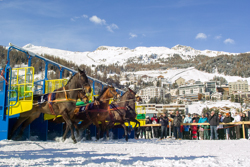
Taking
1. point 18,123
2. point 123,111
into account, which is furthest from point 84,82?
point 123,111

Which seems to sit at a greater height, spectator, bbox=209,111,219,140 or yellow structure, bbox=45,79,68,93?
yellow structure, bbox=45,79,68,93

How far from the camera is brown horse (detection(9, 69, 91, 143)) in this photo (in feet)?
32.4

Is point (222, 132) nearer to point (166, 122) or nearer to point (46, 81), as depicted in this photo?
point (166, 122)

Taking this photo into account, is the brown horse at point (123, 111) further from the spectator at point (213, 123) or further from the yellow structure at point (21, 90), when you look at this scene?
the spectator at point (213, 123)

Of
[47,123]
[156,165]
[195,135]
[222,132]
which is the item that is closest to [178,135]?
[195,135]

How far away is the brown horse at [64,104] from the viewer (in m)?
9.88

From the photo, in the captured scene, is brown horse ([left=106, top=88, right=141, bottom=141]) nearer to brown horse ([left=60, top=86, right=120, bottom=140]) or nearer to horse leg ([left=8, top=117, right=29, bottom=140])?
brown horse ([left=60, top=86, right=120, bottom=140])

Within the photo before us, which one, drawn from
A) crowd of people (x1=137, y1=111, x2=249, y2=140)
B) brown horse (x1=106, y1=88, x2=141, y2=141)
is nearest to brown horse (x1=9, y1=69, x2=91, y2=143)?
brown horse (x1=106, y1=88, x2=141, y2=141)

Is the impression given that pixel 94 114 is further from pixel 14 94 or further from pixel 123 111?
pixel 14 94

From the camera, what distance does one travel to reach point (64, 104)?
9.91 metres

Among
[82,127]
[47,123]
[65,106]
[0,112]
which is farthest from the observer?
[82,127]

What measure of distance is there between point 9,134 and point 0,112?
942 mm

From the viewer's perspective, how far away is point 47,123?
1116 centimetres

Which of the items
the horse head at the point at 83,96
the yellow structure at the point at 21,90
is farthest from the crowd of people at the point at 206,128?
the yellow structure at the point at 21,90
